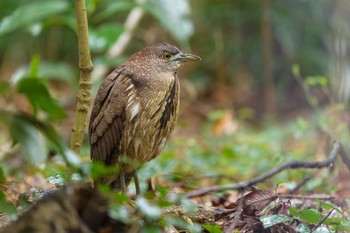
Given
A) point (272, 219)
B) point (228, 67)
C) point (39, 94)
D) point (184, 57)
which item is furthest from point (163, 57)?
point (228, 67)

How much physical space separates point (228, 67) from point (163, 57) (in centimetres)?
655

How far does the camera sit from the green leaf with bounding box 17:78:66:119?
2.58 m

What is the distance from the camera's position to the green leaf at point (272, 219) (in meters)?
3.26

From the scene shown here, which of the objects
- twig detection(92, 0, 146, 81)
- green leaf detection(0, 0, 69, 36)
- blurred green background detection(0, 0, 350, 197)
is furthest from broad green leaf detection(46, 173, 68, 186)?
twig detection(92, 0, 146, 81)

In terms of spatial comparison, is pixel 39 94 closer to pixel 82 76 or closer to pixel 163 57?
pixel 82 76

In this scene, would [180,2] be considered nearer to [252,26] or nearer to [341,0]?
[341,0]

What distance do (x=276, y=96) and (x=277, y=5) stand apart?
1.35 m

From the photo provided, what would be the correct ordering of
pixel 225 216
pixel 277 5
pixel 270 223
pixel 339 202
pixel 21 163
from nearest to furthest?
pixel 270 223, pixel 225 216, pixel 339 202, pixel 21 163, pixel 277 5

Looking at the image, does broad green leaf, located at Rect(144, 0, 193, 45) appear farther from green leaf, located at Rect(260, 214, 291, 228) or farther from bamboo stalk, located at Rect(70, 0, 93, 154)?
green leaf, located at Rect(260, 214, 291, 228)

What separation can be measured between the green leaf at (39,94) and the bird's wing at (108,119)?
1551mm

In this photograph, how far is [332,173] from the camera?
5.21 m

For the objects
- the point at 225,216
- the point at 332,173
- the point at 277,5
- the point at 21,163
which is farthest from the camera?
the point at 277,5

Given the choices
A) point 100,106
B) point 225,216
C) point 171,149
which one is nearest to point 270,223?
point 225,216

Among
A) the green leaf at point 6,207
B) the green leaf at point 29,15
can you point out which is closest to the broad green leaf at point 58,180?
the green leaf at point 6,207
